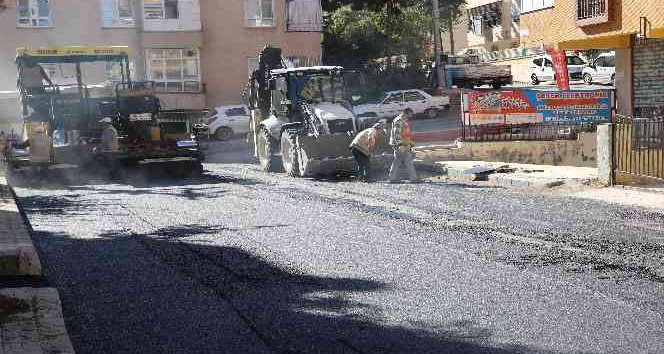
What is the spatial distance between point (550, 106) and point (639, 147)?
18.1 ft

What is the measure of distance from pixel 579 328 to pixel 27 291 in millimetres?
4869

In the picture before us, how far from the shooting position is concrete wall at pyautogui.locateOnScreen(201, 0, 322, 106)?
4222 centimetres

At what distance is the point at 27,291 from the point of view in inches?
307

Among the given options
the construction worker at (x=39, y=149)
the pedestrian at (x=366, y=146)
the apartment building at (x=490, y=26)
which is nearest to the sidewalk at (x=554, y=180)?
the pedestrian at (x=366, y=146)

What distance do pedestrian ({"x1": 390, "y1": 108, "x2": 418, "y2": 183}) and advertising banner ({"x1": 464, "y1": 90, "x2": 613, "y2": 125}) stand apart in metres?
3.93

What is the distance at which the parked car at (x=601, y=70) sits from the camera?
1530 inches

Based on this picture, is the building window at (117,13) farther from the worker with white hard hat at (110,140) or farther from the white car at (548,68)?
the worker with white hard hat at (110,140)

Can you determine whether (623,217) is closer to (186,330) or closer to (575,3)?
(186,330)

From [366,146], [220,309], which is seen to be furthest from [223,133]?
[220,309]

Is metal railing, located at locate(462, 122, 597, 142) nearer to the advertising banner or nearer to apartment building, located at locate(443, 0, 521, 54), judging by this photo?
the advertising banner

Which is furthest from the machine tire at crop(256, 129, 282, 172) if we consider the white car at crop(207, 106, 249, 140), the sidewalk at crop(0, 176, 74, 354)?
the white car at crop(207, 106, 249, 140)

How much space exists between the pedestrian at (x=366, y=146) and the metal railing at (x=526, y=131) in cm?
380

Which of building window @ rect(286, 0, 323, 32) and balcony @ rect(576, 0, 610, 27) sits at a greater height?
building window @ rect(286, 0, 323, 32)

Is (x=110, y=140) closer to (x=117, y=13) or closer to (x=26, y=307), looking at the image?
(x=26, y=307)
